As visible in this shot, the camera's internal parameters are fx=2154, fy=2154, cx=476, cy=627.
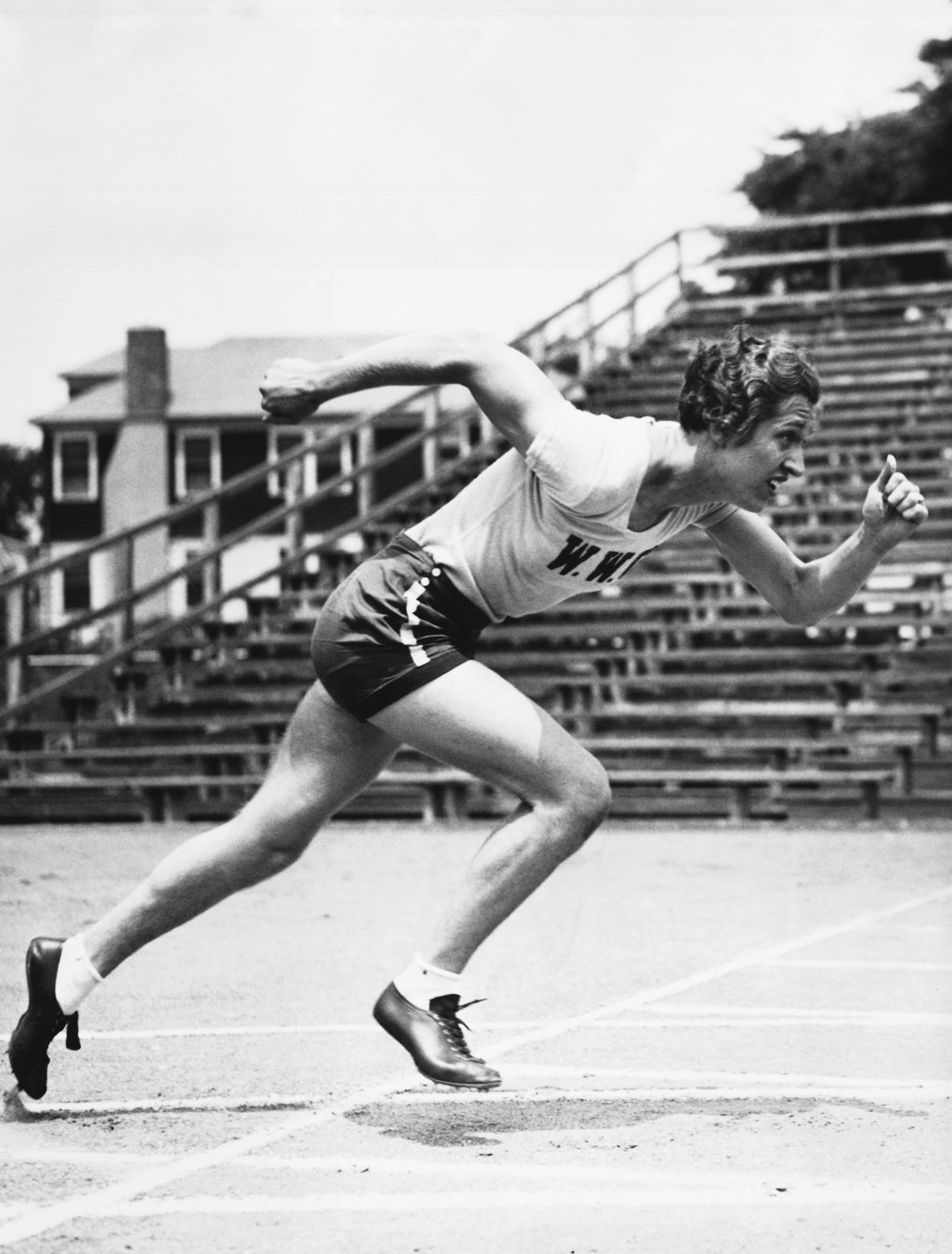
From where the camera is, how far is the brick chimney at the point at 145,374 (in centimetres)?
5047

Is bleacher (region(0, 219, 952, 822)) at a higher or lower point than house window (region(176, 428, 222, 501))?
higher

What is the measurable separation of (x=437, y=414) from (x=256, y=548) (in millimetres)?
21370

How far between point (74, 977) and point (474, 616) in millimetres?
1202

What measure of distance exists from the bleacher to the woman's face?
440 inches

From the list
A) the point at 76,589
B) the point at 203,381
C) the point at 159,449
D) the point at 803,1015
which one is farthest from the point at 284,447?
the point at 803,1015

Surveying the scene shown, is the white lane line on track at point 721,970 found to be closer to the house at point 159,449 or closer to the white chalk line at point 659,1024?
the white chalk line at point 659,1024

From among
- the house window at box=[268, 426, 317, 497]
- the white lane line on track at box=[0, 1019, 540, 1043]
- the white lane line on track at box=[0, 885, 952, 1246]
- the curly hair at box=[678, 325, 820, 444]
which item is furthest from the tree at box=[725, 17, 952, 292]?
the curly hair at box=[678, 325, 820, 444]

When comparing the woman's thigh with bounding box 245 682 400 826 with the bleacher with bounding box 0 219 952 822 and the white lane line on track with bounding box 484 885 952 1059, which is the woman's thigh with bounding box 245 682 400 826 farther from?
the bleacher with bounding box 0 219 952 822

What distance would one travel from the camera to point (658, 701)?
58.5 feet

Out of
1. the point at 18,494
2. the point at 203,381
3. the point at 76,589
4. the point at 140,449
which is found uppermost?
the point at 203,381

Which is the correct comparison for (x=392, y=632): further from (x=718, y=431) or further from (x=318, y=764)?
(x=718, y=431)

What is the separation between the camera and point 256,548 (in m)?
43.9

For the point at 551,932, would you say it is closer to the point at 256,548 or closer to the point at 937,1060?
the point at 937,1060

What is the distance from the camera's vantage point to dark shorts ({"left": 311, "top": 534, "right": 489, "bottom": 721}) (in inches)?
183
